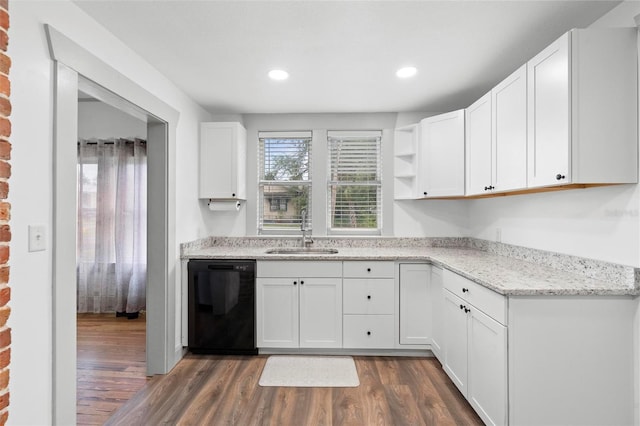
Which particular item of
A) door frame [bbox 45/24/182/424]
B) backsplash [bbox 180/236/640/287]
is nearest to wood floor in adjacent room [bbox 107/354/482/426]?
door frame [bbox 45/24/182/424]

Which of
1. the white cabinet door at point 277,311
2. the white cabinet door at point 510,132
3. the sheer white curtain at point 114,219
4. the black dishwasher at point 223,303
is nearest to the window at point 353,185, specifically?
the white cabinet door at point 277,311

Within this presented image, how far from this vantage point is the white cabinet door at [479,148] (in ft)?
8.13

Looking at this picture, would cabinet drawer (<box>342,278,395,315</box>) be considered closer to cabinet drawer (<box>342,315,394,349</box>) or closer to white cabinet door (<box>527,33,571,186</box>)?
cabinet drawer (<box>342,315,394,349</box>)

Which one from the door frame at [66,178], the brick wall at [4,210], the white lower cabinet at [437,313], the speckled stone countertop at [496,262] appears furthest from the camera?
the white lower cabinet at [437,313]

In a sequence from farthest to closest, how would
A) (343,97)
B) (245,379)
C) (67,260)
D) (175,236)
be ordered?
(343,97)
(175,236)
(245,379)
(67,260)

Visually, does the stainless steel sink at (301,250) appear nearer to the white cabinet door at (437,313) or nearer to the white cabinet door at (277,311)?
the white cabinet door at (277,311)

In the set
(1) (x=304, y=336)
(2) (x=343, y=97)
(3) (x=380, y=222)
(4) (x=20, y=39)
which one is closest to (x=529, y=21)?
(2) (x=343, y=97)

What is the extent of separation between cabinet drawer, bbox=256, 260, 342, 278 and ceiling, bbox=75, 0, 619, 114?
5.12 feet

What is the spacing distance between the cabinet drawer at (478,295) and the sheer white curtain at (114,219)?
11.4 ft

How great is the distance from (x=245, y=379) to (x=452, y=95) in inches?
122

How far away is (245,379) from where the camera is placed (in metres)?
2.56

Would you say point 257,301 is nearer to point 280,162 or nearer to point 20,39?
point 280,162

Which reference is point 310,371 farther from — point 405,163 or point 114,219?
point 114,219

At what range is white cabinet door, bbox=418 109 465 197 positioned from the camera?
296 cm
